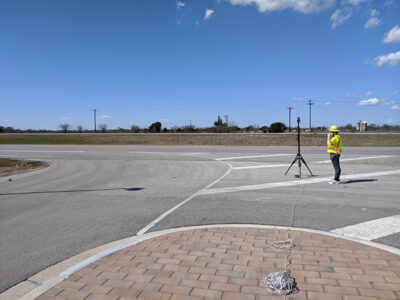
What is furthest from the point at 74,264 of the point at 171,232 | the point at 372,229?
the point at 372,229

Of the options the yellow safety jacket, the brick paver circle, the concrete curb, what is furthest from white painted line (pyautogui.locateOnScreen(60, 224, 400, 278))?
the yellow safety jacket

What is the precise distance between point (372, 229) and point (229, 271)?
2874 mm

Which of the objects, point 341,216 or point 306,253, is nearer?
point 306,253

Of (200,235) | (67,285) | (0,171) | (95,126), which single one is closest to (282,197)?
(200,235)

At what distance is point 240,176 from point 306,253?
6.96 meters

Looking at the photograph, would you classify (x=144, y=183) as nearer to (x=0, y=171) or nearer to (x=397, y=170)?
(x=0, y=171)

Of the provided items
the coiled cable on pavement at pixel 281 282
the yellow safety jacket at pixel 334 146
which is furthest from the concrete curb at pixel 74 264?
the yellow safety jacket at pixel 334 146

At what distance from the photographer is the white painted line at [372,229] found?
479cm

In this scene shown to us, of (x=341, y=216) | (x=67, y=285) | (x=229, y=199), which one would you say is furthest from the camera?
(x=229, y=199)

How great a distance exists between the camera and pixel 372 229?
199 inches

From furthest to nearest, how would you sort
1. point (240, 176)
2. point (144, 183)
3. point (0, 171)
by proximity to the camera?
1. point (0, 171)
2. point (240, 176)
3. point (144, 183)

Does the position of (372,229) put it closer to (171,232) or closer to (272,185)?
(171,232)

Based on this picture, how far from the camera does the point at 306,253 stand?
402cm

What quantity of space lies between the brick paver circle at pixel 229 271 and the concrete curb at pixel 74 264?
0.12 m
